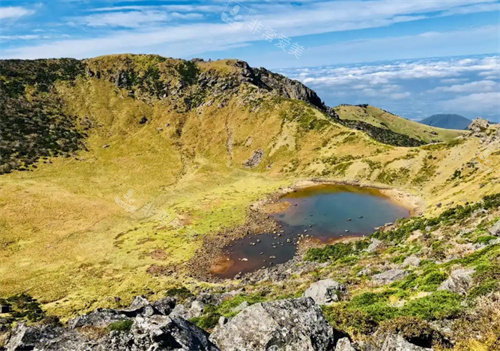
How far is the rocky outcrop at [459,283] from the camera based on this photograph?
21.0 m

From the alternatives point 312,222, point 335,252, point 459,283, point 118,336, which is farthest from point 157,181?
point 459,283

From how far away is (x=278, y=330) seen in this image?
16438 millimetres

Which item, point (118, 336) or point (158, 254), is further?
point (158, 254)

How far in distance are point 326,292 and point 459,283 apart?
11.1 metres

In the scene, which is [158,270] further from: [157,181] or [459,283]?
[157,181]

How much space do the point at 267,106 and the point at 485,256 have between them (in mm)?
138444

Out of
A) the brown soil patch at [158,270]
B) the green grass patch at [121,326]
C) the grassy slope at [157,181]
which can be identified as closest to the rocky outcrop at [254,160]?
the grassy slope at [157,181]

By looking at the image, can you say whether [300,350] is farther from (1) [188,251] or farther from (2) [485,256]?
(1) [188,251]

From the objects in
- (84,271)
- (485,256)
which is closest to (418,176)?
(485,256)

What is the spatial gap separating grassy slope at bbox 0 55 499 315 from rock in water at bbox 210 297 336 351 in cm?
3742

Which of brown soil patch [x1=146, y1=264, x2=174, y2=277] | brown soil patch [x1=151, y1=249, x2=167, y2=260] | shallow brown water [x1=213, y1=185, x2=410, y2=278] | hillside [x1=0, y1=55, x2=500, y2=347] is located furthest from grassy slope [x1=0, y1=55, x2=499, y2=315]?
shallow brown water [x1=213, y1=185, x2=410, y2=278]

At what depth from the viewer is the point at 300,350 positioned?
618 inches

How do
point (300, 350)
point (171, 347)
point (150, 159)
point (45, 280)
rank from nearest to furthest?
point (171, 347) < point (300, 350) < point (45, 280) < point (150, 159)

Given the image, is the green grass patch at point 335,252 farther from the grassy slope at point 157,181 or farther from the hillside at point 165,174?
the grassy slope at point 157,181
